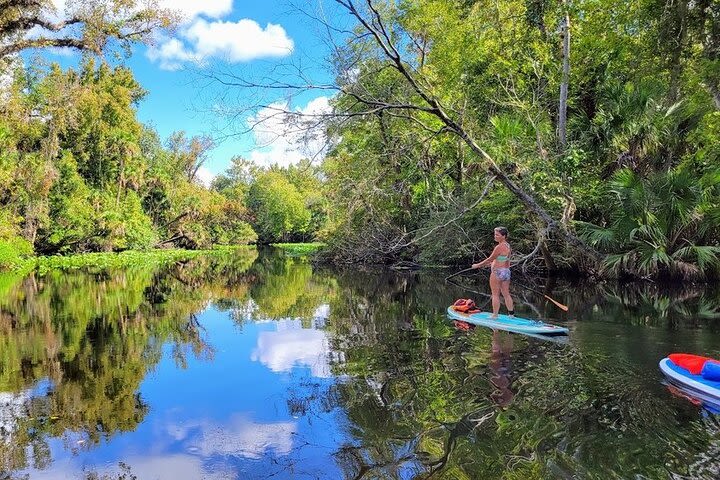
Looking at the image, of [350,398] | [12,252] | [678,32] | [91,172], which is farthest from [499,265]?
[91,172]

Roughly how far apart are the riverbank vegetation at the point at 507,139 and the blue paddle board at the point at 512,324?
288cm

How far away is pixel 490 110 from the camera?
69.5ft

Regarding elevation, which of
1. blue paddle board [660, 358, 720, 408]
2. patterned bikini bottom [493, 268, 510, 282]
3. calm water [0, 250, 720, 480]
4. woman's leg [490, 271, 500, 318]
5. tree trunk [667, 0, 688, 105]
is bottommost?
calm water [0, 250, 720, 480]

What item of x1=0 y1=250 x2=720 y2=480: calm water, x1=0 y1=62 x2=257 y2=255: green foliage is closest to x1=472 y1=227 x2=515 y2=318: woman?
x1=0 y1=250 x2=720 y2=480: calm water

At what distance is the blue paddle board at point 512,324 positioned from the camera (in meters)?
8.91

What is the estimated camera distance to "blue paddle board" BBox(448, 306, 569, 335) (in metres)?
8.91

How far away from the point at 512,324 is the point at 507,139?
9.39 metres

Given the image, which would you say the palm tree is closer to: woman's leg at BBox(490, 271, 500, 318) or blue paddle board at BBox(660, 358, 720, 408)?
woman's leg at BBox(490, 271, 500, 318)

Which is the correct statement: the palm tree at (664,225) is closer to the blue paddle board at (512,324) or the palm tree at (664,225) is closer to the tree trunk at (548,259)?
the tree trunk at (548,259)

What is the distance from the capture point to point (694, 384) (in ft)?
18.7

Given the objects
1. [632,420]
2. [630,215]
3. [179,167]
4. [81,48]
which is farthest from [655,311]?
[179,167]

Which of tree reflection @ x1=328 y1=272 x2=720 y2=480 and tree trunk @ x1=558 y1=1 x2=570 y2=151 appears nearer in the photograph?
tree reflection @ x1=328 y1=272 x2=720 y2=480

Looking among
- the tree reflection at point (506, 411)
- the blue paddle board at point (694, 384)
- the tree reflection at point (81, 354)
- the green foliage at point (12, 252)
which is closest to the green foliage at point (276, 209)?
the green foliage at point (12, 252)

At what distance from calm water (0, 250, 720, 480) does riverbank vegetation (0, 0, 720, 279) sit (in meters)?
4.66
